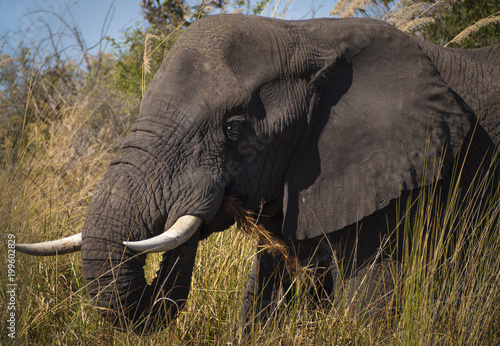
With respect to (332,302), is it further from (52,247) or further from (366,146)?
(52,247)

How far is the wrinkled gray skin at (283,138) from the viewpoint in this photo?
9.09 feet

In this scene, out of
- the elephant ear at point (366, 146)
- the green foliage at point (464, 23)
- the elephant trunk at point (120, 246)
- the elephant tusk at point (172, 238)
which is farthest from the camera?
the green foliage at point (464, 23)

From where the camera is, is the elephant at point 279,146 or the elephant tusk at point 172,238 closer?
the elephant tusk at point 172,238

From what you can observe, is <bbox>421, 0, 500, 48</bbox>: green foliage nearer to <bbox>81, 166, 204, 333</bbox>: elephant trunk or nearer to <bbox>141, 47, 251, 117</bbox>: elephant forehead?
<bbox>141, 47, 251, 117</bbox>: elephant forehead

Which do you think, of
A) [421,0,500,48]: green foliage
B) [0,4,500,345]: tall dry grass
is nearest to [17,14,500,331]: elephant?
[0,4,500,345]: tall dry grass

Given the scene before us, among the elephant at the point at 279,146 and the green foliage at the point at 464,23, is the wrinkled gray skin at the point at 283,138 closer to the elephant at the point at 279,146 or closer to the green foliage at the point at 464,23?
the elephant at the point at 279,146

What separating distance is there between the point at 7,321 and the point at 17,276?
244mm

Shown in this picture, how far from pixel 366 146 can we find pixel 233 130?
0.70 metres

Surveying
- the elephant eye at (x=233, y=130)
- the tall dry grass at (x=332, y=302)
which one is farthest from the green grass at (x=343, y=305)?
the elephant eye at (x=233, y=130)

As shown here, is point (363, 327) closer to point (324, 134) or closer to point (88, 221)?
point (324, 134)

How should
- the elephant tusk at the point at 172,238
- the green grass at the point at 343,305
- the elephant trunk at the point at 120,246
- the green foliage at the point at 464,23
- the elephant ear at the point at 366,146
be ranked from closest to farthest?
the elephant tusk at the point at 172,238, the elephant trunk at the point at 120,246, the green grass at the point at 343,305, the elephant ear at the point at 366,146, the green foliage at the point at 464,23

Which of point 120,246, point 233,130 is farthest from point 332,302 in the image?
point 120,246

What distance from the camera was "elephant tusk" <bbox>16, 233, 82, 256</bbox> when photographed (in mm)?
2701

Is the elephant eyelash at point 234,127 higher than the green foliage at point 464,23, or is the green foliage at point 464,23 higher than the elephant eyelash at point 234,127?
the green foliage at point 464,23
